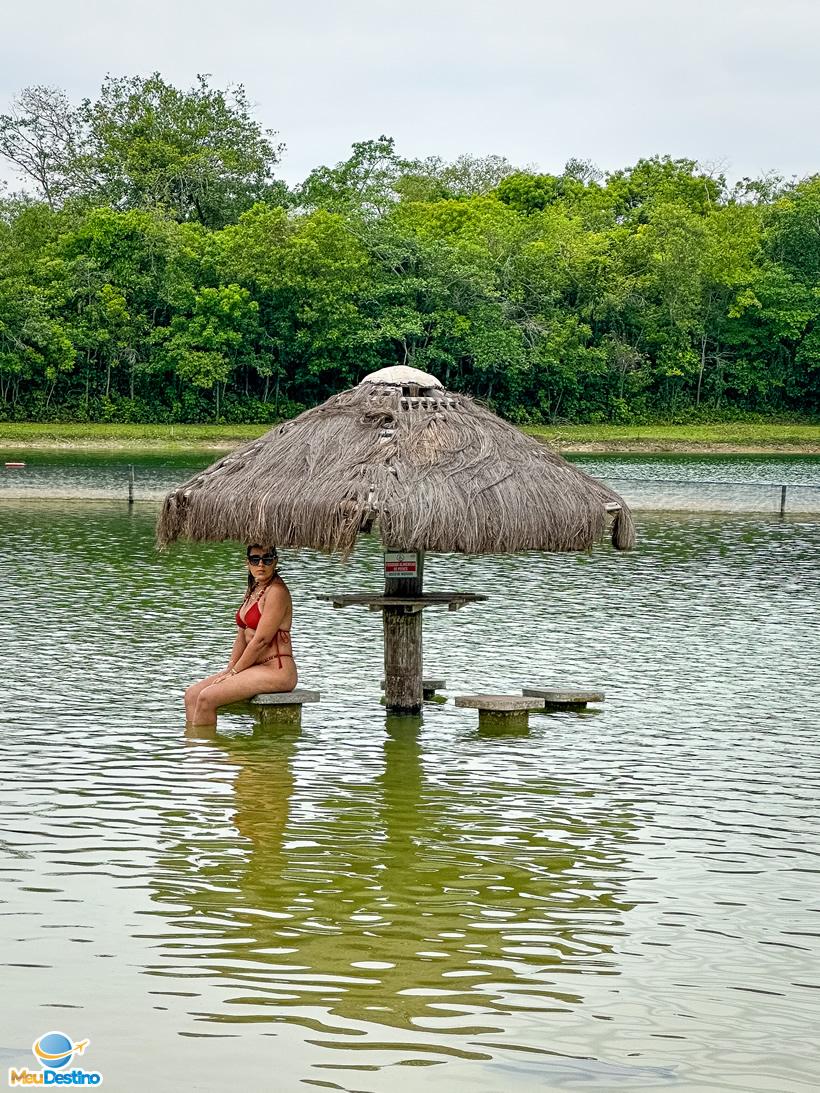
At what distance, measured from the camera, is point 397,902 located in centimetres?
804

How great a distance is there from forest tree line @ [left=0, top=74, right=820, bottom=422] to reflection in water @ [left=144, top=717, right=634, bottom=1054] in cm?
5165

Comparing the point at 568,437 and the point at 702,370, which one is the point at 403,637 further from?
the point at 702,370

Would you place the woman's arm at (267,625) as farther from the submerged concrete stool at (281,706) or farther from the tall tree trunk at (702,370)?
the tall tree trunk at (702,370)

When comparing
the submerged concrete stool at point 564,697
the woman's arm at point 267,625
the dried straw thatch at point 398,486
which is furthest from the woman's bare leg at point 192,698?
the submerged concrete stool at point 564,697

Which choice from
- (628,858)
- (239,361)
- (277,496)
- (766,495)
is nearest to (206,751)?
(277,496)

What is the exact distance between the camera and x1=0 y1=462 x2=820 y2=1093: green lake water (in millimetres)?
6270

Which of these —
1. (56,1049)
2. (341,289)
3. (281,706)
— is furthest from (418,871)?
(341,289)

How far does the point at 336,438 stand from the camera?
40.2 ft

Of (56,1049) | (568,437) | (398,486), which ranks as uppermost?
(568,437)

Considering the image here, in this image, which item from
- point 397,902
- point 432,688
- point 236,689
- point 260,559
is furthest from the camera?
point 432,688

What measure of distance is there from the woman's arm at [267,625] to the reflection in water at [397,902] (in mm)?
1365

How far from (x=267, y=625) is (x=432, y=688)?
2043 millimetres

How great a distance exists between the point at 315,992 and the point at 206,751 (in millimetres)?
4758

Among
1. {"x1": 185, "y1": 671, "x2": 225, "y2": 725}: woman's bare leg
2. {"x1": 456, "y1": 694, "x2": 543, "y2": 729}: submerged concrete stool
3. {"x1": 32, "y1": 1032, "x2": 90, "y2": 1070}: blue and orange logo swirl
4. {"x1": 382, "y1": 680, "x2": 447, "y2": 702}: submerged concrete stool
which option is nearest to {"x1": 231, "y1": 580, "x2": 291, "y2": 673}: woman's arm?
{"x1": 185, "y1": 671, "x2": 225, "y2": 725}: woman's bare leg
